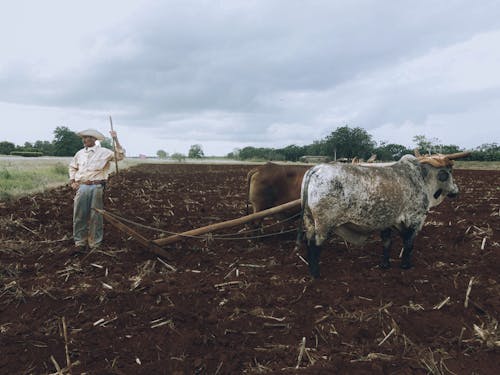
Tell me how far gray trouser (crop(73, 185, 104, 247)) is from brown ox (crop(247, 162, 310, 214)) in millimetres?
2872

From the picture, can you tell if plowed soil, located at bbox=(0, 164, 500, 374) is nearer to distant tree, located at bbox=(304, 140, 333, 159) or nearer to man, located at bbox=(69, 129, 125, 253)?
man, located at bbox=(69, 129, 125, 253)

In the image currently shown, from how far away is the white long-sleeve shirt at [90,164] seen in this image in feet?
19.4

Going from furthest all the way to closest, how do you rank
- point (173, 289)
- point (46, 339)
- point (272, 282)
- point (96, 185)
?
point (96, 185), point (272, 282), point (173, 289), point (46, 339)

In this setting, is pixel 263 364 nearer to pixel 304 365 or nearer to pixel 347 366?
pixel 304 365

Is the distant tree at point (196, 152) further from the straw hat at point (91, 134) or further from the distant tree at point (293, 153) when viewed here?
the straw hat at point (91, 134)

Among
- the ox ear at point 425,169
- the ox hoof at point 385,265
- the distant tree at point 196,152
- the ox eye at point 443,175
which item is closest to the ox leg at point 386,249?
the ox hoof at point 385,265

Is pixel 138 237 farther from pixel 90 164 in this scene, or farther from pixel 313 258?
pixel 313 258

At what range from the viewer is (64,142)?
8406 cm

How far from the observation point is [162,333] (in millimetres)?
3613

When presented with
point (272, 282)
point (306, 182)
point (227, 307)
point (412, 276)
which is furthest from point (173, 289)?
point (412, 276)

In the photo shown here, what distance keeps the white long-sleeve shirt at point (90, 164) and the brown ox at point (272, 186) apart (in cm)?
279

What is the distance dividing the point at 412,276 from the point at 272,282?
2141 millimetres

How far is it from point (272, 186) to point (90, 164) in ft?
11.1

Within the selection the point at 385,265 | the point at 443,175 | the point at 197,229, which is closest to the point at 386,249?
the point at 385,265
